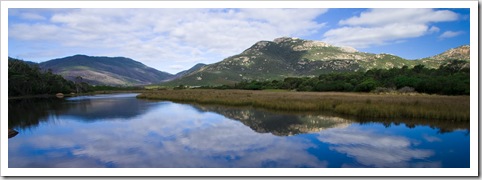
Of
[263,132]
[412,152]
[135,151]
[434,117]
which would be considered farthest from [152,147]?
[434,117]

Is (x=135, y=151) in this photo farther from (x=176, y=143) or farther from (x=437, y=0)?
(x=437, y=0)

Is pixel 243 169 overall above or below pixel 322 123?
above

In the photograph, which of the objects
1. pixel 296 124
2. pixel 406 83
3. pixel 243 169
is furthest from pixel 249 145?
pixel 406 83

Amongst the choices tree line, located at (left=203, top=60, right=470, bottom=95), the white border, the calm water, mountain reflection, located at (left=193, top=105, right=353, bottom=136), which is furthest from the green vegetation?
the white border

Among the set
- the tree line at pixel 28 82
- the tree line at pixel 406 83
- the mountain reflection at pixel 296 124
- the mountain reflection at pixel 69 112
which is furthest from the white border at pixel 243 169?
the tree line at pixel 28 82

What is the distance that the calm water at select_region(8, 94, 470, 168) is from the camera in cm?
1089

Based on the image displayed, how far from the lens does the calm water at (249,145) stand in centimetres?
1089

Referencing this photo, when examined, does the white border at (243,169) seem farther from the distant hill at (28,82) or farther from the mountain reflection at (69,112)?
the distant hill at (28,82)

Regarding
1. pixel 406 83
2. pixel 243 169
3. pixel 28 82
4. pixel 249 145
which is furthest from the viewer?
pixel 28 82

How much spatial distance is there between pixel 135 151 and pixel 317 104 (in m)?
19.3

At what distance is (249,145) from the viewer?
533 inches

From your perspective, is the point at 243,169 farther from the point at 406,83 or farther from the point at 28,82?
the point at 28,82

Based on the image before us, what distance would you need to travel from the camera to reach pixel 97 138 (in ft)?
51.7

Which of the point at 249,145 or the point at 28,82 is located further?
the point at 28,82
